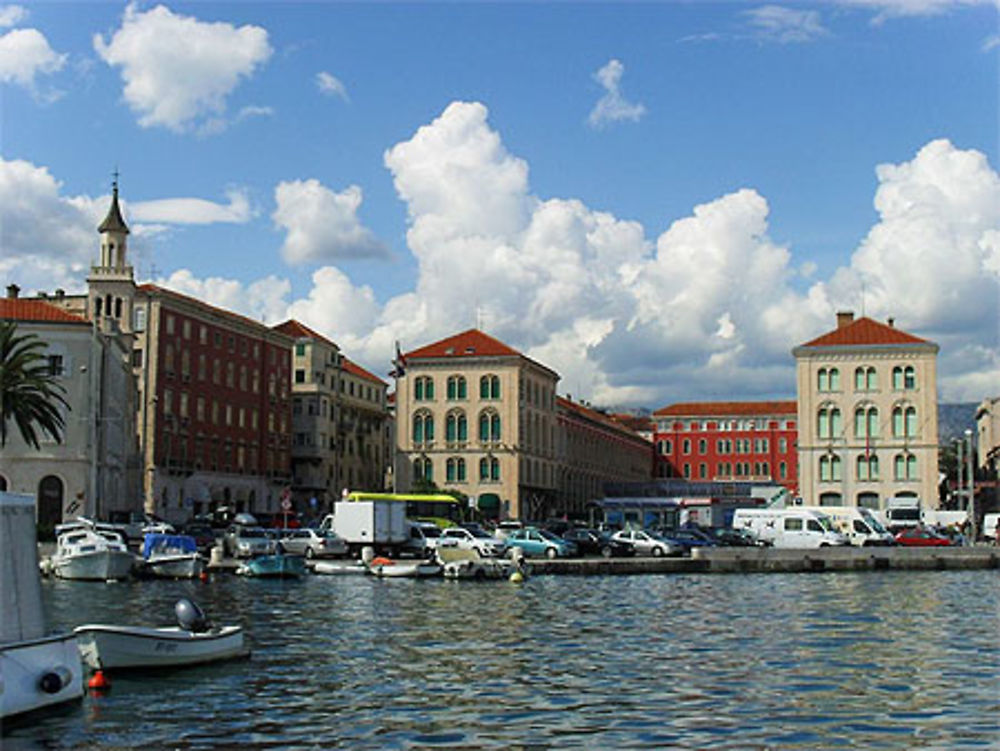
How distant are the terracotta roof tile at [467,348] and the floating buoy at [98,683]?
330 feet

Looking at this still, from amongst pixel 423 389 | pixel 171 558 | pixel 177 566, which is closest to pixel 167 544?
pixel 171 558

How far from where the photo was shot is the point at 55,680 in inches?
850

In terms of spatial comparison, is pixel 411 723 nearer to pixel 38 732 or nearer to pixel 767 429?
pixel 38 732

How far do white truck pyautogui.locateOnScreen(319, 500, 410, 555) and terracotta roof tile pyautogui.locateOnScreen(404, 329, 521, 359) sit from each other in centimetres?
5818

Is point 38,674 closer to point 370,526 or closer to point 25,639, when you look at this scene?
point 25,639

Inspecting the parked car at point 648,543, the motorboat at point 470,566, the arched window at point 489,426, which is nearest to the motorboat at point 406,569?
the motorboat at point 470,566

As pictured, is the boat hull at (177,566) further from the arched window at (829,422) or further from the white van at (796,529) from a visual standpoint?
the arched window at (829,422)

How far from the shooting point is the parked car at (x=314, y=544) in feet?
214

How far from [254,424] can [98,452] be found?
33.2m

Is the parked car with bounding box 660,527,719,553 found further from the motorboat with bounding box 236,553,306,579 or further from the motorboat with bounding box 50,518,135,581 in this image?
→ the motorboat with bounding box 50,518,135,581

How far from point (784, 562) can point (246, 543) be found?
26922mm

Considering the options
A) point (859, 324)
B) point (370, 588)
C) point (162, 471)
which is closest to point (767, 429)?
point (859, 324)

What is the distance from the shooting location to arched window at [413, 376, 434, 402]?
12562cm

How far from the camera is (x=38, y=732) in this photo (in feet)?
66.1
